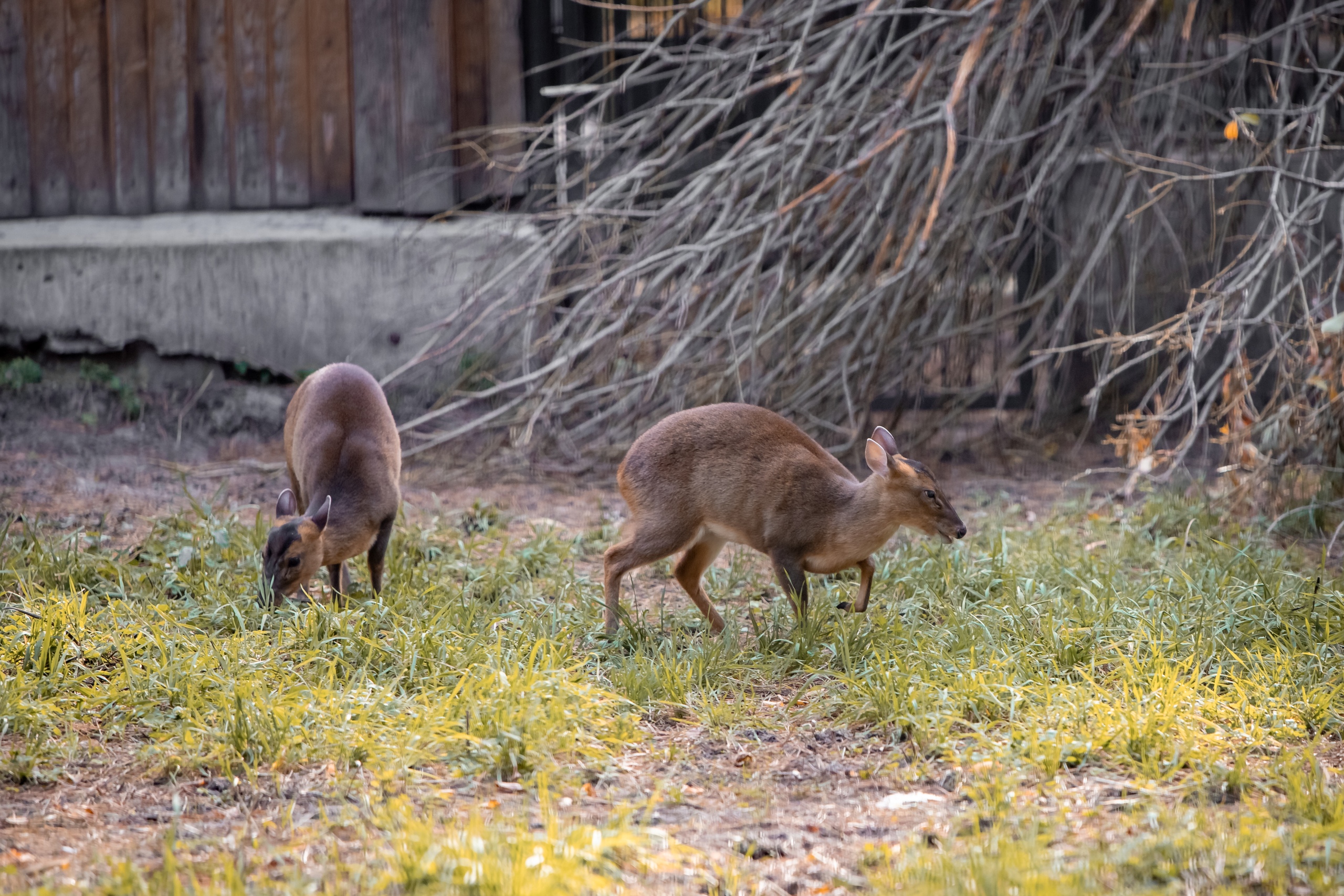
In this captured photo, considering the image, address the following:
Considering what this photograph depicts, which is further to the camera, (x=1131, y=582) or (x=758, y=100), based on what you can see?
(x=758, y=100)

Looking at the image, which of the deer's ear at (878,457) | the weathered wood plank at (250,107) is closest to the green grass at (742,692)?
the deer's ear at (878,457)

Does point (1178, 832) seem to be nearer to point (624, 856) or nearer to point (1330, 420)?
point (624, 856)

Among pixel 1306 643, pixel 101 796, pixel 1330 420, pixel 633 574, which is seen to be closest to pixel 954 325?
pixel 1330 420

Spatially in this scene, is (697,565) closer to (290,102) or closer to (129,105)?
(290,102)

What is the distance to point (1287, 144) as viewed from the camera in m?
6.77

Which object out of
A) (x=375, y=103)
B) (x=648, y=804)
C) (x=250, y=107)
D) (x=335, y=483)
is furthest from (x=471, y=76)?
(x=648, y=804)

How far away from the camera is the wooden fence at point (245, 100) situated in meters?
8.04

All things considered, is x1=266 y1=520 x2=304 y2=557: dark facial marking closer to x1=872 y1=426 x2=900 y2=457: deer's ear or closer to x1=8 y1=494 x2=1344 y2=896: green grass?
x1=8 y1=494 x2=1344 y2=896: green grass

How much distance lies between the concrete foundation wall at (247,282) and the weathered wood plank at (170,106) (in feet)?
0.63

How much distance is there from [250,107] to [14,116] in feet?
5.90

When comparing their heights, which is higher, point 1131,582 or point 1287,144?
point 1287,144

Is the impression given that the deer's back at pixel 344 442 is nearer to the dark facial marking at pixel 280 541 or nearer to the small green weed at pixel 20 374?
the dark facial marking at pixel 280 541

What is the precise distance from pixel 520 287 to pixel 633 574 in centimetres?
236

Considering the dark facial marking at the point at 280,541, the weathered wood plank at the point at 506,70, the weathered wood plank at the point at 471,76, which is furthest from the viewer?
Result: the weathered wood plank at the point at 471,76
